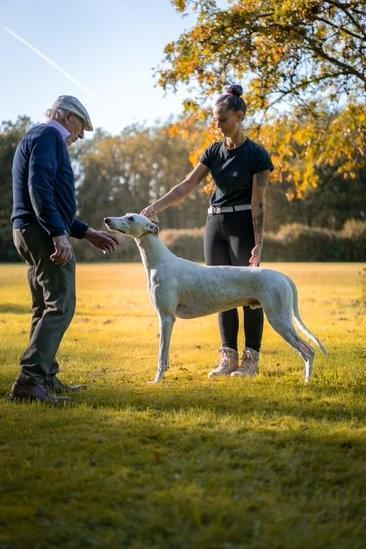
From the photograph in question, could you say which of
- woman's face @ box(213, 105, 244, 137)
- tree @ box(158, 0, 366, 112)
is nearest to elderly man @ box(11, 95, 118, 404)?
woman's face @ box(213, 105, 244, 137)

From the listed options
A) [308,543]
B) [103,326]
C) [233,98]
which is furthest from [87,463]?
[103,326]

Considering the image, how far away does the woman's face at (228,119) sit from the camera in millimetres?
6633

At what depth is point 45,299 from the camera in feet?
19.1

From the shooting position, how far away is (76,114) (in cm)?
580

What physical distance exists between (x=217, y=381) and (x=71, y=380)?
1523mm

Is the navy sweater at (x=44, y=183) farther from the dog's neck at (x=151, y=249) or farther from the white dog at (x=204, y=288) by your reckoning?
the dog's neck at (x=151, y=249)

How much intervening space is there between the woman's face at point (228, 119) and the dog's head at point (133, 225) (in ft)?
4.01

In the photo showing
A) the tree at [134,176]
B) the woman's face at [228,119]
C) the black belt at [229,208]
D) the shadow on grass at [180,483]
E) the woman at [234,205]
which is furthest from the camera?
the tree at [134,176]

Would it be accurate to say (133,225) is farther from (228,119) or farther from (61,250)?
(228,119)

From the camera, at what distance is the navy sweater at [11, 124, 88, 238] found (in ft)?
18.0

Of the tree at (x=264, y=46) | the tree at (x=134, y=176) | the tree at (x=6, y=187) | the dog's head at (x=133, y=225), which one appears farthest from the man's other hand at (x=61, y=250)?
the tree at (x=134, y=176)

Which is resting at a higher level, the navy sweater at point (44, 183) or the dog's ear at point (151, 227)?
the navy sweater at point (44, 183)

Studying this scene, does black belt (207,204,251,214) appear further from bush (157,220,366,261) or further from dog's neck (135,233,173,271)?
bush (157,220,366,261)

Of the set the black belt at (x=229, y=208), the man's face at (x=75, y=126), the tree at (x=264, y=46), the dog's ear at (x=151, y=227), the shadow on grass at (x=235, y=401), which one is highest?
the tree at (x=264, y=46)
